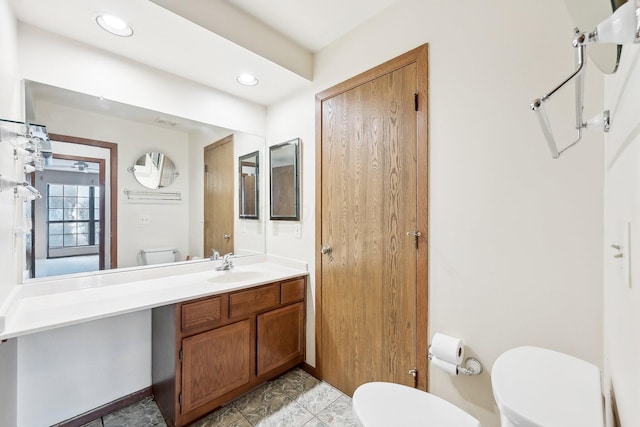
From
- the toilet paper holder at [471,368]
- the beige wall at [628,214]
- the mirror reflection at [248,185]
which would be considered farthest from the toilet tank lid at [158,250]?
the beige wall at [628,214]

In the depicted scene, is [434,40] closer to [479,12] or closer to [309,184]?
[479,12]

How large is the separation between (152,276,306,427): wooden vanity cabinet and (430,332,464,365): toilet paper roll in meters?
1.12

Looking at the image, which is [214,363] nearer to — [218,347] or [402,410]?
[218,347]

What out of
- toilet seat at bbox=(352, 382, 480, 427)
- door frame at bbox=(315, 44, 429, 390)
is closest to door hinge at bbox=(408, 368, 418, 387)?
door frame at bbox=(315, 44, 429, 390)

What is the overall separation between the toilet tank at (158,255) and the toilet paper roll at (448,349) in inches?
74.5

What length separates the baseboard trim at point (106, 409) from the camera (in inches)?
64.8

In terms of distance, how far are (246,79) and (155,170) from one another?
3.24 ft

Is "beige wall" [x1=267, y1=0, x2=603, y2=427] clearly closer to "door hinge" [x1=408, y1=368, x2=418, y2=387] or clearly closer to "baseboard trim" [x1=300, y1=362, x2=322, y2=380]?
"door hinge" [x1=408, y1=368, x2=418, y2=387]

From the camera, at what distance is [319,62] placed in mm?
2174

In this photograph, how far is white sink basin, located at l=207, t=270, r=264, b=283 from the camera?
2.14 metres

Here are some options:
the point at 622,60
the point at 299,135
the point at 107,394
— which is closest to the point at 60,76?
the point at 299,135

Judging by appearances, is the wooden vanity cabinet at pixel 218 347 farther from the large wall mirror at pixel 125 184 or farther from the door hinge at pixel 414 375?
the door hinge at pixel 414 375

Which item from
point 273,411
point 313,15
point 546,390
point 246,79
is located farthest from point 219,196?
point 546,390

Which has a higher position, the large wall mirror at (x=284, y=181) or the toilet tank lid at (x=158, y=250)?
the large wall mirror at (x=284, y=181)
